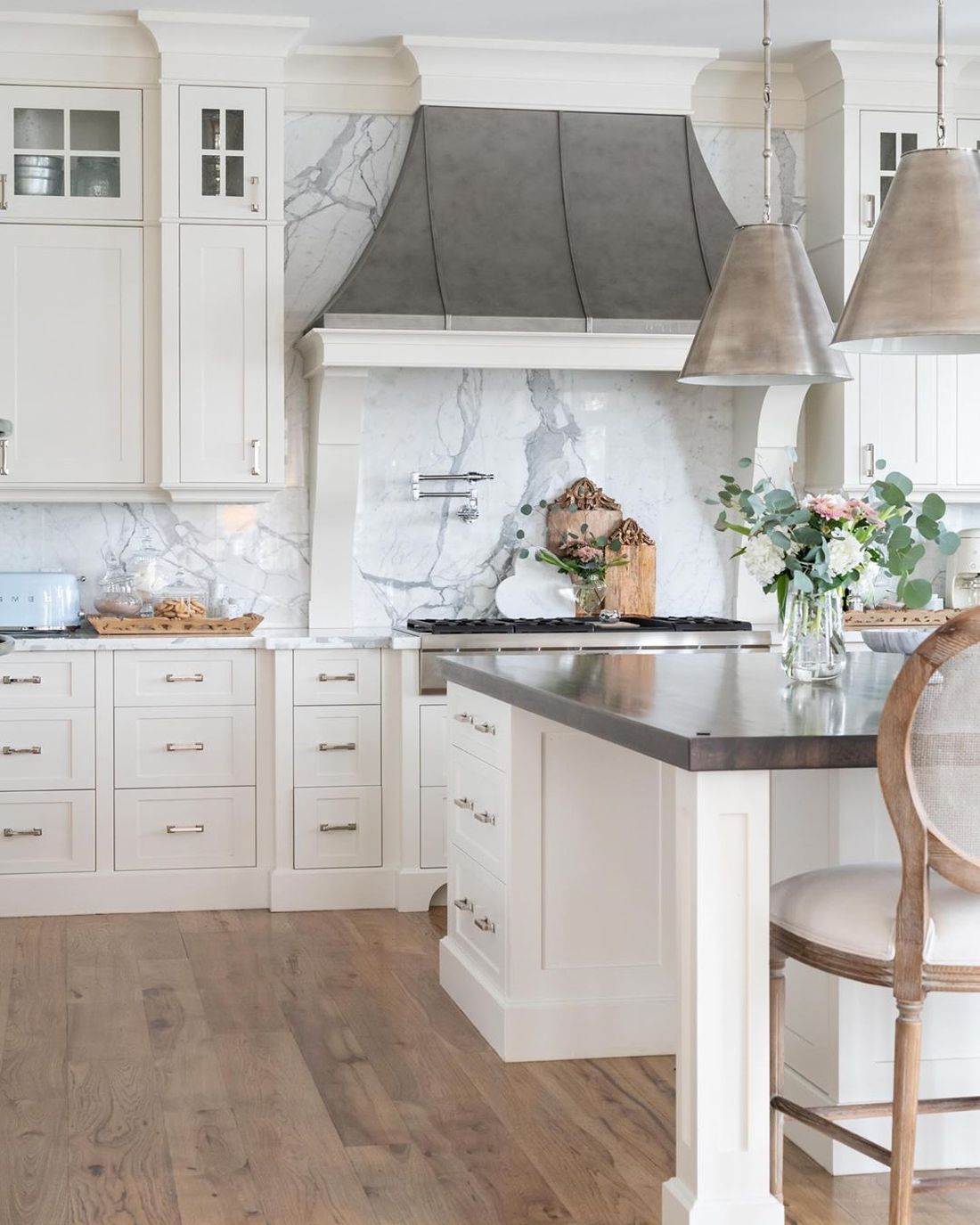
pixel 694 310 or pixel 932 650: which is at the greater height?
pixel 694 310

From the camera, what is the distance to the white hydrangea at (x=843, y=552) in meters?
2.89

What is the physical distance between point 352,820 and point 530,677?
6.07ft

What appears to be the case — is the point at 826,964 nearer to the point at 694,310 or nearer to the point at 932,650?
the point at 932,650

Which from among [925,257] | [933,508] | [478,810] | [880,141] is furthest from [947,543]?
[880,141]

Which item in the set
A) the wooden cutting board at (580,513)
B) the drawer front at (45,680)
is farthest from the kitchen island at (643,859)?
the wooden cutting board at (580,513)

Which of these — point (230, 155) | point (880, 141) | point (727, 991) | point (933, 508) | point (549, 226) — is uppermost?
point (880, 141)

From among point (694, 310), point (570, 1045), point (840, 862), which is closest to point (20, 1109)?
point (570, 1045)

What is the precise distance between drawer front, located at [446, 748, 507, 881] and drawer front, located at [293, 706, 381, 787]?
985 mm

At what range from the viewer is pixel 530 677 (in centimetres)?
312

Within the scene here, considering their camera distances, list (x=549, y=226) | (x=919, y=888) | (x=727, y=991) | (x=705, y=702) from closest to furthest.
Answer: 1. (x=919, y=888)
2. (x=727, y=991)
3. (x=705, y=702)
4. (x=549, y=226)

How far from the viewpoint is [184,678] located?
4730mm

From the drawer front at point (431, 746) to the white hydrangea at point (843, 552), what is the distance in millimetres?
2059

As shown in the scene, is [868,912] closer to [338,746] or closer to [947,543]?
[947,543]

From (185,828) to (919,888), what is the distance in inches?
120
